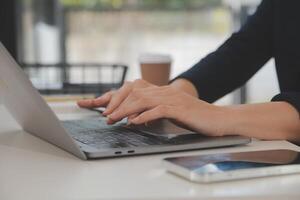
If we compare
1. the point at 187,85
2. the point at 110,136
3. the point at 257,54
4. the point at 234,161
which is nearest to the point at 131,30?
the point at 257,54

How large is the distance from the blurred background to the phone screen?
115 inches

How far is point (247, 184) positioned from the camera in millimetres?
551

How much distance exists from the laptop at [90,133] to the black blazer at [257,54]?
447 millimetres

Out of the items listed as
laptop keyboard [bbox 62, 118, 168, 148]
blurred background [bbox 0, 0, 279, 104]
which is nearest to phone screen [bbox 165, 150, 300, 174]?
laptop keyboard [bbox 62, 118, 168, 148]

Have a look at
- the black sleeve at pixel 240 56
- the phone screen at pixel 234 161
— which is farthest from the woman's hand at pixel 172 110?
the black sleeve at pixel 240 56

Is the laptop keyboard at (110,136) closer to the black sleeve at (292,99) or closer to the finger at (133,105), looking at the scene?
the finger at (133,105)

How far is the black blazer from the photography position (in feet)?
4.18

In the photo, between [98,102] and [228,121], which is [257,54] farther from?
[228,121]

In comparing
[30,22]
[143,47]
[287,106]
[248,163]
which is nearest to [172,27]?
[143,47]

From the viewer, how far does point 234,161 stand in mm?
603

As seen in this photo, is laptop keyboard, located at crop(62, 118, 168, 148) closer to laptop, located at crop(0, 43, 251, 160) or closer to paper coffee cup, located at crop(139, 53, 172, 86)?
laptop, located at crop(0, 43, 251, 160)

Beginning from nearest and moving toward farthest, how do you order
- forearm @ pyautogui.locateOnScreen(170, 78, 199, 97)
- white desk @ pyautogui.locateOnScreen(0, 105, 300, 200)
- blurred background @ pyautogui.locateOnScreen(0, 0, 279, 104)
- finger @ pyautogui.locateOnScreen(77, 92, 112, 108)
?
white desk @ pyautogui.locateOnScreen(0, 105, 300, 200), finger @ pyautogui.locateOnScreen(77, 92, 112, 108), forearm @ pyautogui.locateOnScreen(170, 78, 199, 97), blurred background @ pyautogui.locateOnScreen(0, 0, 279, 104)

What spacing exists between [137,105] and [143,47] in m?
3.09

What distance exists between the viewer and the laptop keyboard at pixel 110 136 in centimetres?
74
